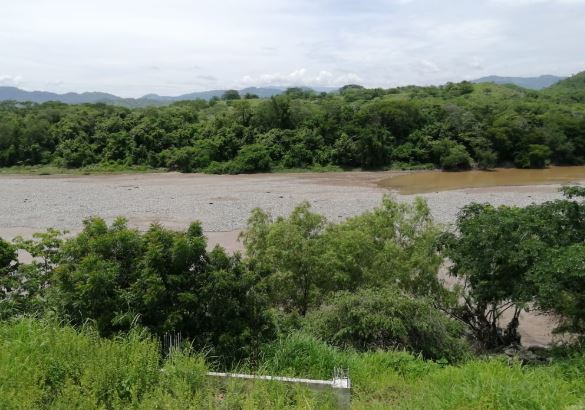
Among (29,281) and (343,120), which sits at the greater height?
(343,120)

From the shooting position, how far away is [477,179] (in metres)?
52.4

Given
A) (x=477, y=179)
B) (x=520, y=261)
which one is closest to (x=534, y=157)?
(x=477, y=179)

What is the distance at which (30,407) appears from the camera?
496 cm

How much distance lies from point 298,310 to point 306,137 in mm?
51120

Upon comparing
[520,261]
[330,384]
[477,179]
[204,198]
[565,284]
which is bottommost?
[204,198]

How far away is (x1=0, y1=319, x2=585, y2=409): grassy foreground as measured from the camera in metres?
5.26

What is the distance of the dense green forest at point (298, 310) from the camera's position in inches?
221

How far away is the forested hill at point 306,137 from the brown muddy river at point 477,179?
2.14m

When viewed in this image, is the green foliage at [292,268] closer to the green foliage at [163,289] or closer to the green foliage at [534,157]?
Result: the green foliage at [163,289]

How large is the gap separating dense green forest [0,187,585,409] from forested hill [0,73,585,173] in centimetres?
4604

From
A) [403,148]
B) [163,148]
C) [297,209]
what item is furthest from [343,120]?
[297,209]

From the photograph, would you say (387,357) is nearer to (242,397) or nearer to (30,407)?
(242,397)

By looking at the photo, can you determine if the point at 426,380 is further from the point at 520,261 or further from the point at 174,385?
the point at 520,261

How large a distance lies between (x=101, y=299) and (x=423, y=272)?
924 centimetres
